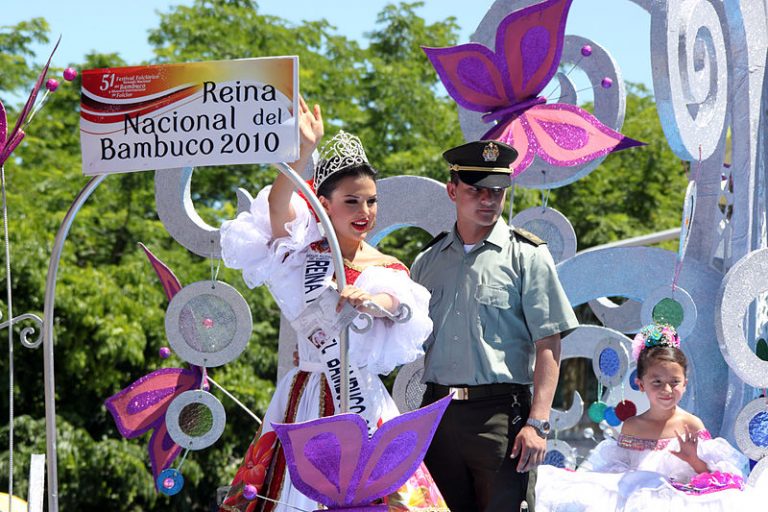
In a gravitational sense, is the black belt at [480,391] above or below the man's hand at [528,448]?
above

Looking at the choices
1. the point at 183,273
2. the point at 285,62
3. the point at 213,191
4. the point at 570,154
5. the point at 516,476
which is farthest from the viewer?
the point at 213,191

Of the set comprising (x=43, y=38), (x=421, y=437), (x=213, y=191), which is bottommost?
(x=421, y=437)

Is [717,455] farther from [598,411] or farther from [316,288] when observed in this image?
[316,288]

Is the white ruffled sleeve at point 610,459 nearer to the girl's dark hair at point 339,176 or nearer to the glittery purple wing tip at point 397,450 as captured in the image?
the glittery purple wing tip at point 397,450

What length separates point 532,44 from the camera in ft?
16.1

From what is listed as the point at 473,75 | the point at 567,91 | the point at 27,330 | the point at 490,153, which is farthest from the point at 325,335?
the point at 567,91

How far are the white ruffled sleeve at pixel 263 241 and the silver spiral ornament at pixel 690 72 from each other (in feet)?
6.94

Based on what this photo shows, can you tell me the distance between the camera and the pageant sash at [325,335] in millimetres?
3258

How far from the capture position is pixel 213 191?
11.3m

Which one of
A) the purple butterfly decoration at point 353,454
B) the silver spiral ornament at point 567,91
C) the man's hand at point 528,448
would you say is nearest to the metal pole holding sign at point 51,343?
the purple butterfly decoration at point 353,454

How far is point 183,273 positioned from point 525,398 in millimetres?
6576

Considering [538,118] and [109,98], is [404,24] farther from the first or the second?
[109,98]

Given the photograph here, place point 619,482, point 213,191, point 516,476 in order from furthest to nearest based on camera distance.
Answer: point 213,191 → point 619,482 → point 516,476

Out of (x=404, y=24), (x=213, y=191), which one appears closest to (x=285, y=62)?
(x=213, y=191)
